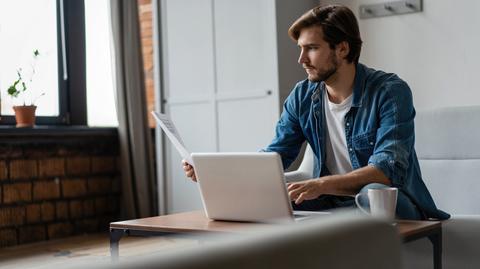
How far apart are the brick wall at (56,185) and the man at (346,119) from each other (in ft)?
6.78

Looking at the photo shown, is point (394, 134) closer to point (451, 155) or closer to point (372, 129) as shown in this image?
point (372, 129)

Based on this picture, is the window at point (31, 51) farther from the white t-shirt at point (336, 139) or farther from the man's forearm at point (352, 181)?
the man's forearm at point (352, 181)

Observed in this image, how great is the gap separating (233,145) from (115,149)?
95 cm

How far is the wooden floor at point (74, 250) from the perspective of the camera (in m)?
3.40

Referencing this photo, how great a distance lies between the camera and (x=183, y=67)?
14.2 ft

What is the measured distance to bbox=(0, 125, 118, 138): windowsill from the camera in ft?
13.0

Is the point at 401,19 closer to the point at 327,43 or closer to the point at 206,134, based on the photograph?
the point at 206,134

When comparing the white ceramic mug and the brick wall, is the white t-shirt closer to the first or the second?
the white ceramic mug

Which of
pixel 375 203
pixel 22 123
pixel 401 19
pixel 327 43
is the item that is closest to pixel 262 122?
pixel 401 19

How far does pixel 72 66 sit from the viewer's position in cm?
448

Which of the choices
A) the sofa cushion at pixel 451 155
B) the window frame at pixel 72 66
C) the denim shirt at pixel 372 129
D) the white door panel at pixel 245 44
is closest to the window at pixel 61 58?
the window frame at pixel 72 66

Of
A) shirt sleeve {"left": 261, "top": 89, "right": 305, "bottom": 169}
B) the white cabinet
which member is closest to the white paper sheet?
shirt sleeve {"left": 261, "top": 89, "right": 305, "bottom": 169}

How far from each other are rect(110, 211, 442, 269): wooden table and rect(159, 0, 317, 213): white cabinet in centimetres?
189

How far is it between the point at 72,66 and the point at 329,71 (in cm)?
254
